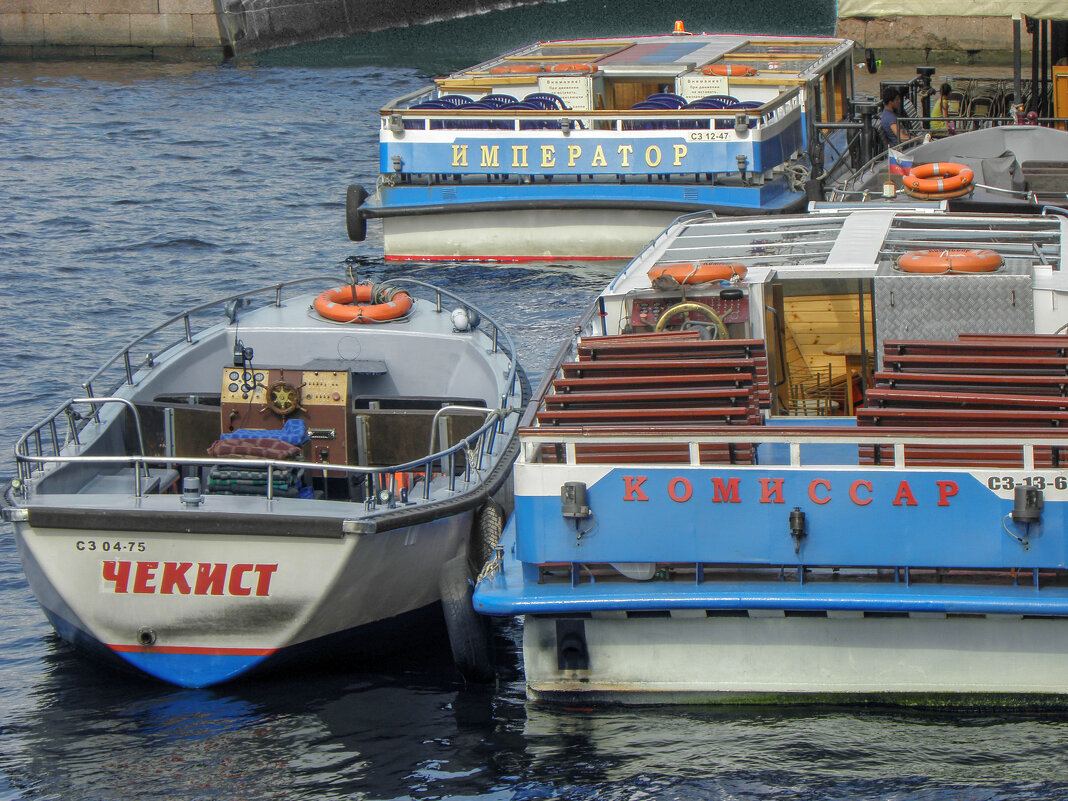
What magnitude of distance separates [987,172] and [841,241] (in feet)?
19.4

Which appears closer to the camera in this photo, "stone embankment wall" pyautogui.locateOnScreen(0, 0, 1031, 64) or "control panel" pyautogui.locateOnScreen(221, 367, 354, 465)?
"control panel" pyautogui.locateOnScreen(221, 367, 354, 465)

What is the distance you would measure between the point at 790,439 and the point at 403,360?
5544 mm

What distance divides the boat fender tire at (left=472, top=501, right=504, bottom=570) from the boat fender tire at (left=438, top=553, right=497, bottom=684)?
1.05 ft

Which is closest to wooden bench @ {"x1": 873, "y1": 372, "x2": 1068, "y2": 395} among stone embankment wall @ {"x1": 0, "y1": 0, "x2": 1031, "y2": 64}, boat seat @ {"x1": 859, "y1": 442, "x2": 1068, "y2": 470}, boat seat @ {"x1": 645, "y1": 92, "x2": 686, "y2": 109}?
boat seat @ {"x1": 859, "y1": 442, "x2": 1068, "y2": 470}

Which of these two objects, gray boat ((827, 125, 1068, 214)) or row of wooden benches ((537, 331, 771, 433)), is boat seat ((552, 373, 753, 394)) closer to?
row of wooden benches ((537, 331, 771, 433))

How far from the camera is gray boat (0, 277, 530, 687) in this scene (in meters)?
A: 9.23

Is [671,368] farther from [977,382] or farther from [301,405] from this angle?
[301,405]

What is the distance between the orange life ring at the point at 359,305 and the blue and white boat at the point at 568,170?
614 centimetres

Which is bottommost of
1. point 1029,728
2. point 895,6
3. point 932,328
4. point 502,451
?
point 1029,728

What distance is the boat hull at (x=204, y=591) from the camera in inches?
364

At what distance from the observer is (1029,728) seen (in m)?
8.59

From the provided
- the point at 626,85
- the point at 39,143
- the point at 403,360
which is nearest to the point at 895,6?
the point at 626,85

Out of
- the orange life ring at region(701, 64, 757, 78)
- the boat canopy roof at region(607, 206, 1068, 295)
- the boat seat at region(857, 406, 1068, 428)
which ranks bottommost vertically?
the boat seat at region(857, 406, 1068, 428)

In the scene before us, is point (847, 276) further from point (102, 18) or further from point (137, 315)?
point (102, 18)
